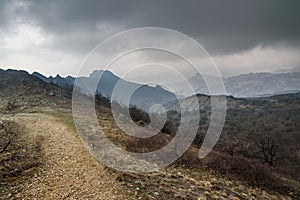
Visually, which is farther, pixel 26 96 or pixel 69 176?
pixel 26 96

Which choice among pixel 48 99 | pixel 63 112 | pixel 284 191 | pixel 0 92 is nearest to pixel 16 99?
pixel 48 99

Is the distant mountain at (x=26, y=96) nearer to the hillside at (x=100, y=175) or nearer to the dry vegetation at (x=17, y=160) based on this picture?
the hillside at (x=100, y=175)

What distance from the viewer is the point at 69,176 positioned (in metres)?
12.3

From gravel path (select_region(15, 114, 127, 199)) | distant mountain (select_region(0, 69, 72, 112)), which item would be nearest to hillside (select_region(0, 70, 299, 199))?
gravel path (select_region(15, 114, 127, 199))

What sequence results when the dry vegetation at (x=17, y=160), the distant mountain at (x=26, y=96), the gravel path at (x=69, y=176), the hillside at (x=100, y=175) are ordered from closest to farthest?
the gravel path at (x=69, y=176)
the hillside at (x=100, y=175)
the dry vegetation at (x=17, y=160)
the distant mountain at (x=26, y=96)

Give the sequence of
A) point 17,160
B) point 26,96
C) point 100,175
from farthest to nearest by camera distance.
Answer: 1. point 26,96
2. point 17,160
3. point 100,175

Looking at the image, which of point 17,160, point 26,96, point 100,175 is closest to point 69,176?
point 100,175

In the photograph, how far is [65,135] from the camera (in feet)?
64.6

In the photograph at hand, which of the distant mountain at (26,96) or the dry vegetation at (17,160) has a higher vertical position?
the distant mountain at (26,96)

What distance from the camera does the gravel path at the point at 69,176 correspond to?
1063cm

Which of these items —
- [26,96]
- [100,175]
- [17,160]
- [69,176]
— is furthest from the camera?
[26,96]

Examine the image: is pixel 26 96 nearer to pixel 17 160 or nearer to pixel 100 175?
pixel 17 160

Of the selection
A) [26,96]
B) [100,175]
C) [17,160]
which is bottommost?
[100,175]

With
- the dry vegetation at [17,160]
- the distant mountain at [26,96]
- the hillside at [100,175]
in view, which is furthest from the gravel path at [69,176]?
the distant mountain at [26,96]
